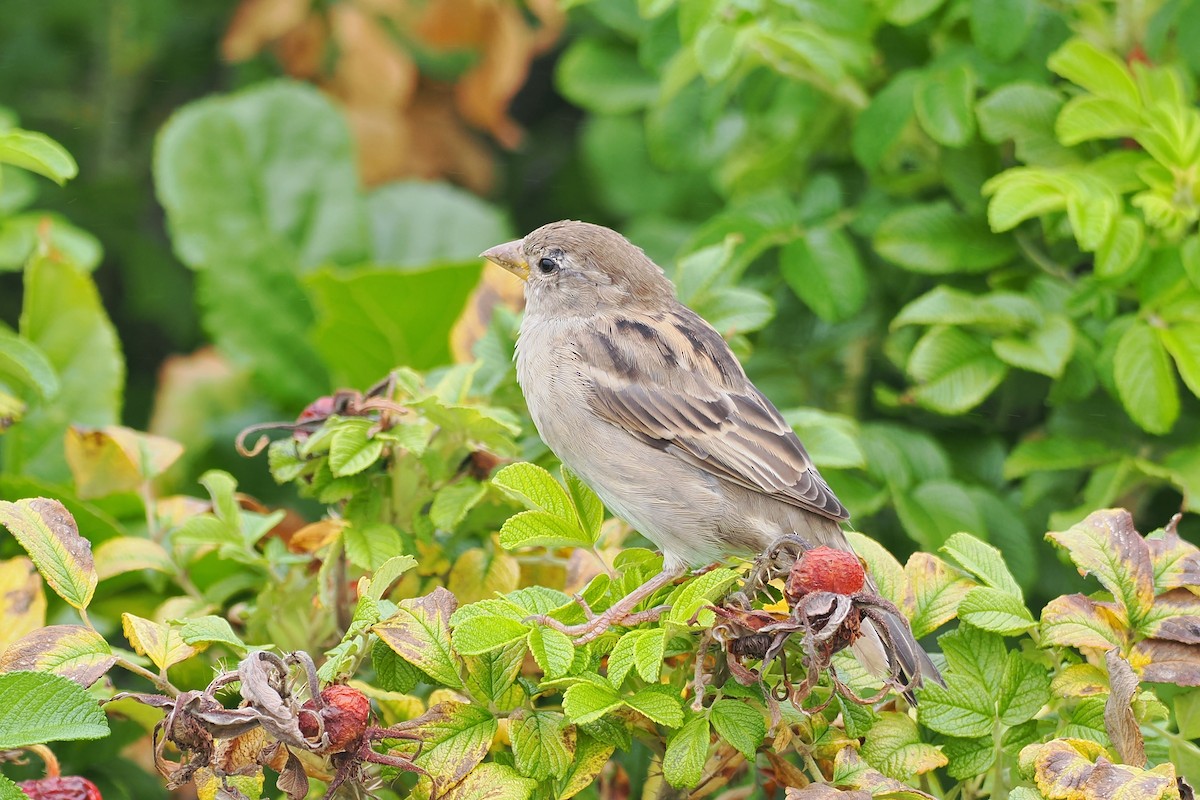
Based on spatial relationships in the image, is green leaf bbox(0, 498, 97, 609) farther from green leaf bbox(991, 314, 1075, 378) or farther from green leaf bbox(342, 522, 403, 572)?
green leaf bbox(991, 314, 1075, 378)

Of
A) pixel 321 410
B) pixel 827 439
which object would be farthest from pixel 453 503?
pixel 827 439

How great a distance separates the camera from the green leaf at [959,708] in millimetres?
1742

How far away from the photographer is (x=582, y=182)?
4453mm

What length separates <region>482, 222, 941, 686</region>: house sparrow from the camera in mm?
2236

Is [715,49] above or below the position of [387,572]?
above

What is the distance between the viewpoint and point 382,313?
3.13 metres

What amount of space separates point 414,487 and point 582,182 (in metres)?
2.43

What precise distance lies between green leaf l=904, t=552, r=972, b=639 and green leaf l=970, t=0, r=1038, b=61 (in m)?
1.15

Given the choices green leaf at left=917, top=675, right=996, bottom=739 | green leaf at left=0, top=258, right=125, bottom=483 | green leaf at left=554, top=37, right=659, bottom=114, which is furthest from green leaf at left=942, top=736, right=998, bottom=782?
green leaf at left=554, top=37, right=659, bottom=114

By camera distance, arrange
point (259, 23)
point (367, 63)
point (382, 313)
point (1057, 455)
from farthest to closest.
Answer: point (367, 63)
point (259, 23)
point (382, 313)
point (1057, 455)

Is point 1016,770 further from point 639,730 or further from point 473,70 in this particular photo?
point 473,70

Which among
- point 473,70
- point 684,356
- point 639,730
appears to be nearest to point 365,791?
point 639,730

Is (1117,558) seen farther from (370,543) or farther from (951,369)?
(370,543)

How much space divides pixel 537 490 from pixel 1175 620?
2.80ft
